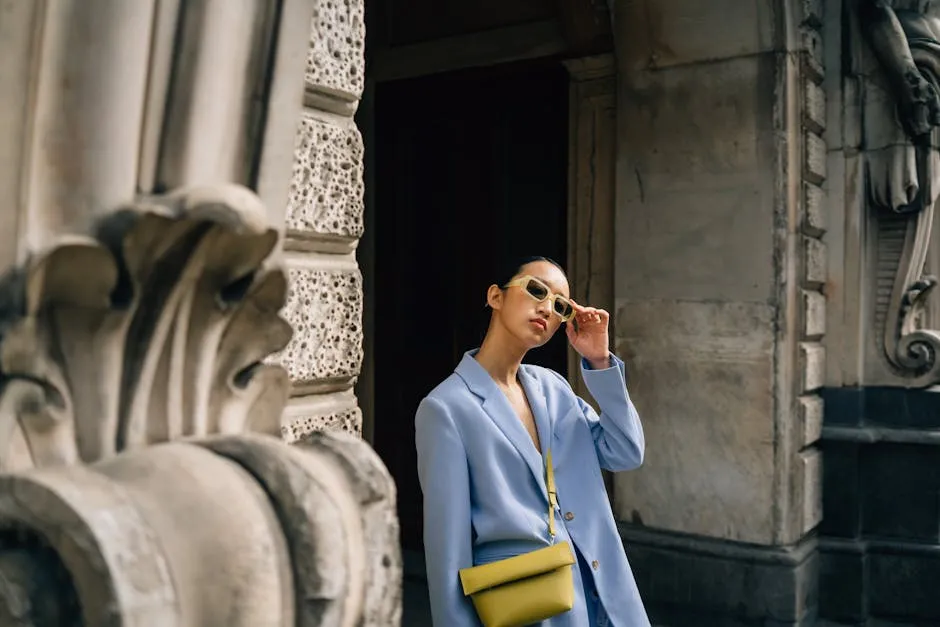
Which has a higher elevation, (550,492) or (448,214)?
(448,214)

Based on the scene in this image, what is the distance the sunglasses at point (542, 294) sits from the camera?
212 cm

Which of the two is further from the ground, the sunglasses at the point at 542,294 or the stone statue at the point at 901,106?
the stone statue at the point at 901,106

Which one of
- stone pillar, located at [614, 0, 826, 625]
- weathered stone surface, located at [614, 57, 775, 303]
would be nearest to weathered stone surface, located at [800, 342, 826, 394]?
stone pillar, located at [614, 0, 826, 625]

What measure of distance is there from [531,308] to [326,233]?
1.60ft

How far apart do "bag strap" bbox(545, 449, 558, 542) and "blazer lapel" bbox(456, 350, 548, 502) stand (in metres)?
0.02

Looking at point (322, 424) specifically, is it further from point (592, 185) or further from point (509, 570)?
point (592, 185)

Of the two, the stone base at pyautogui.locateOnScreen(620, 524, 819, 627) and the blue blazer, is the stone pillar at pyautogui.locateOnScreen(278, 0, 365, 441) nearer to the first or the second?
the blue blazer

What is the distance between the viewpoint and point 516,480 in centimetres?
207

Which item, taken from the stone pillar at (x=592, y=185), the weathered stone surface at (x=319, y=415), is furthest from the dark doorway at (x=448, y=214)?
the weathered stone surface at (x=319, y=415)

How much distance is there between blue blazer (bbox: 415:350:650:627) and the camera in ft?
6.54

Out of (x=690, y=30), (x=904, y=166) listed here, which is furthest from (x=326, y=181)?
(x=904, y=166)

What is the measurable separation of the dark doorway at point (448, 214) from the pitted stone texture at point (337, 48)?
3.23 meters

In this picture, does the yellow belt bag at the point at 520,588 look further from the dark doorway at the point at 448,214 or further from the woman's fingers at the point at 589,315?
the dark doorway at the point at 448,214

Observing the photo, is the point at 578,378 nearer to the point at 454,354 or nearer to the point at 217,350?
the point at 454,354
